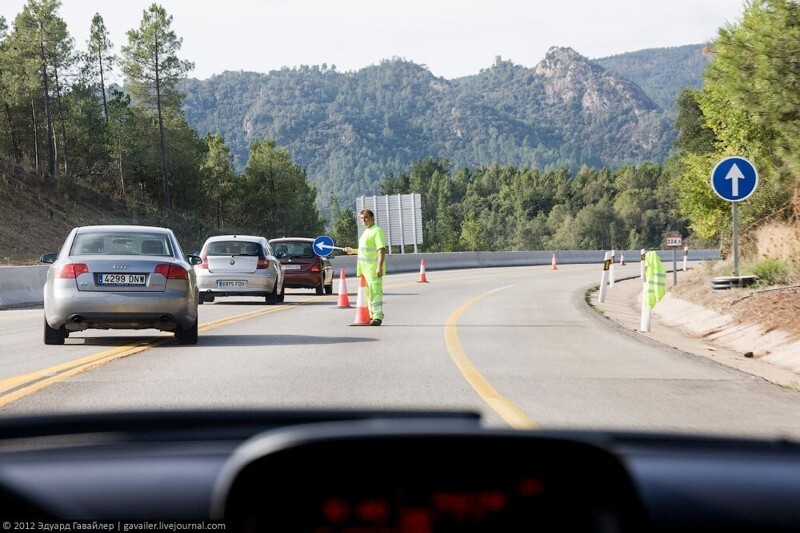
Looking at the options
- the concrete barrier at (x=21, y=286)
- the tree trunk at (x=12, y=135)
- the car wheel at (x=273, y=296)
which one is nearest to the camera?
the car wheel at (x=273, y=296)

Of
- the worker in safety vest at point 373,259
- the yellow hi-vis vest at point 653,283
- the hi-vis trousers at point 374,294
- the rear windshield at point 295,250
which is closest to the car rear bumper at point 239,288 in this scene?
the rear windshield at point 295,250

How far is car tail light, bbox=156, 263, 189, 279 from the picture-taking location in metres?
15.1

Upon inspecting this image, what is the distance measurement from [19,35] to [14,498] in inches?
3419

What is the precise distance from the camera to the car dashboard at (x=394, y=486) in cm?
195

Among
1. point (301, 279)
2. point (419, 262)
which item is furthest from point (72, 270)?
point (419, 262)

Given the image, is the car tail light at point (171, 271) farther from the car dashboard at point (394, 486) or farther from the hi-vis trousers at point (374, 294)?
the car dashboard at point (394, 486)

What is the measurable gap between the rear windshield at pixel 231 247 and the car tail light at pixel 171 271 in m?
10.5

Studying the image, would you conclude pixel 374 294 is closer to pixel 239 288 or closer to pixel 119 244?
pixel 119 244

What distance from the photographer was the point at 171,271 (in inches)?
598

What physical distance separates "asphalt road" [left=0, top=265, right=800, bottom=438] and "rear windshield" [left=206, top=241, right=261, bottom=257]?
16.3 feet

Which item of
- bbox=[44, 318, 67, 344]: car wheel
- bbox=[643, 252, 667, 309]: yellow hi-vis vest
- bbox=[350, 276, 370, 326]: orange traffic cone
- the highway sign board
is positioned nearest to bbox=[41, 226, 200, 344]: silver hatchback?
bbox=[44, 318, 67, 344]: car wheel

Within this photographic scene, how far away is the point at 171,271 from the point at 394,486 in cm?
1355

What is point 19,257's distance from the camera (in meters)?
60.8

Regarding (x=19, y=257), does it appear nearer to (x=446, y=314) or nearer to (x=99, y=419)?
(x=446, y=314)
